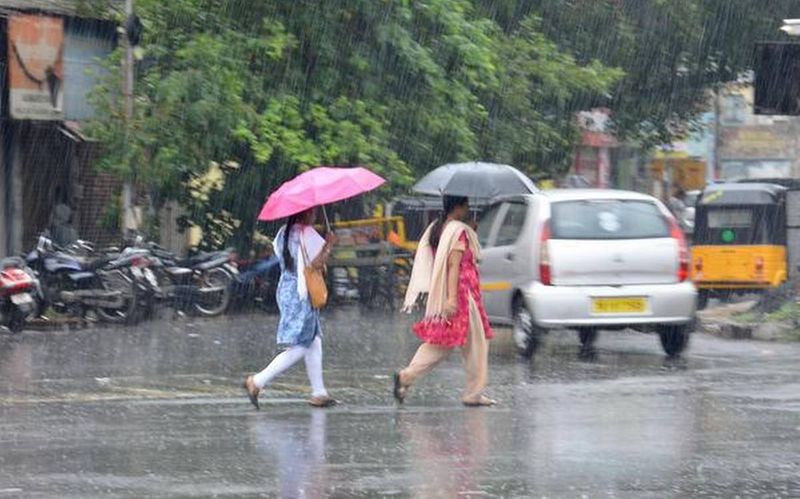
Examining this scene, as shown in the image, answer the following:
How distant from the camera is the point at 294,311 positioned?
11.7m

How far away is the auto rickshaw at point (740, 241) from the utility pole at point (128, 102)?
8.58 metres

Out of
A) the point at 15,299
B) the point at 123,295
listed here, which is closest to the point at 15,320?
the point at 15,299

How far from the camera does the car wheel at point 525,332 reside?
15320 mm

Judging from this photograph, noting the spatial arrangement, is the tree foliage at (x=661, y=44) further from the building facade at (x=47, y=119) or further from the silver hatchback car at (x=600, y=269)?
the silver hatchback car at (x=600, y=269)

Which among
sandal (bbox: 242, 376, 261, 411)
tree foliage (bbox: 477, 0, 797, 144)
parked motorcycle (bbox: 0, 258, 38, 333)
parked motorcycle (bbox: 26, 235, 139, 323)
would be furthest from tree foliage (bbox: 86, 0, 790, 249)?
sandal (bbox: 242, 376, 261, 411)

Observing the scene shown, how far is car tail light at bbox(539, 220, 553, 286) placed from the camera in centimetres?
1514

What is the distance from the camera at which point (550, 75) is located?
96.4 feet

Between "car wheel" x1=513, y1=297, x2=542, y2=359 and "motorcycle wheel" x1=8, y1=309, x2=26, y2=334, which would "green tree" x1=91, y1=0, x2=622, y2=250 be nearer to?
"motorcycle wheel" x1=8, y1=309, x2=26, y2=334

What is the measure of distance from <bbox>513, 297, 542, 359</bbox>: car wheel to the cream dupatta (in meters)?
3.58

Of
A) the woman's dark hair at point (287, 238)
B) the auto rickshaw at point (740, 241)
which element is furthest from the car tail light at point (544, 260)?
the auto rickshaw at point (740, 241)

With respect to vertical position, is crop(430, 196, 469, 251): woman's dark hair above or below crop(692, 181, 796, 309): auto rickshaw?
above

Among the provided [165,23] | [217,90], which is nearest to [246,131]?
[217,90]

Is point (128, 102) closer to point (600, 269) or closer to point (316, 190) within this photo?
point (600, 269)

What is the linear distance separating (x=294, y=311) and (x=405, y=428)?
1.59 m
